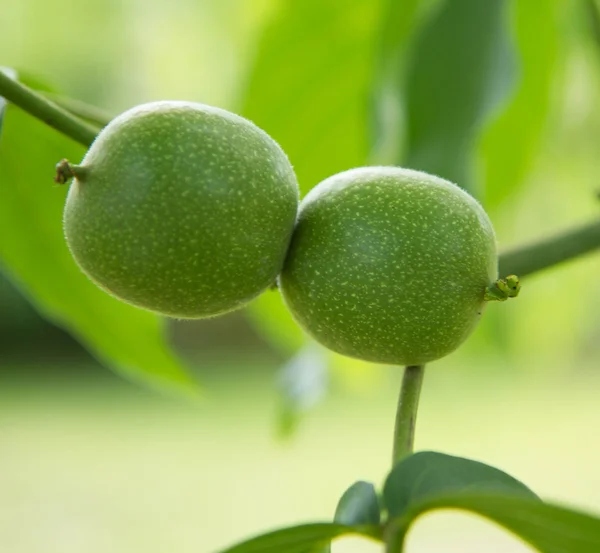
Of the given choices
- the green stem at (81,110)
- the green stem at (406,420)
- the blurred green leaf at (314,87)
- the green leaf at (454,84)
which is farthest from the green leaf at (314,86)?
the green stem at (406,420)

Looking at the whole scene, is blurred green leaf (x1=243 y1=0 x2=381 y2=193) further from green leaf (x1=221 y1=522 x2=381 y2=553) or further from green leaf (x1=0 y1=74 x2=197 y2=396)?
green leaf (x1=221 y1=522 x2=381 y2=553)

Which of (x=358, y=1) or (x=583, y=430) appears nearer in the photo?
(x=358, y=1)

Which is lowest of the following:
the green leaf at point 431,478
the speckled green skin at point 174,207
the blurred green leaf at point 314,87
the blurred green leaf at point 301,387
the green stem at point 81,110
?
the blurred green leaf at point 301,387

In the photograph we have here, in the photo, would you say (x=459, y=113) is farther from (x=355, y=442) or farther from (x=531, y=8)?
(x=355, y=442)

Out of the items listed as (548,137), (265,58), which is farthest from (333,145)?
(548,137)

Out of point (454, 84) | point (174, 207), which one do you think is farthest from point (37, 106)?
point (454, 84)

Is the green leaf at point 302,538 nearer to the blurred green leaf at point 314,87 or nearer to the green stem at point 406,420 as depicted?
the green stem at point 406,420

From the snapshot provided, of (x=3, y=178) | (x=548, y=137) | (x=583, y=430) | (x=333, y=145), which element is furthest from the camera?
(x=583, y=430)

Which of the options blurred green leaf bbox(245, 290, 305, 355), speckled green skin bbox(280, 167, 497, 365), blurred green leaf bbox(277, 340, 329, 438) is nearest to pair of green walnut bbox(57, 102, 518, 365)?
speckled green skin bbox(280, 167, 497, 365)
